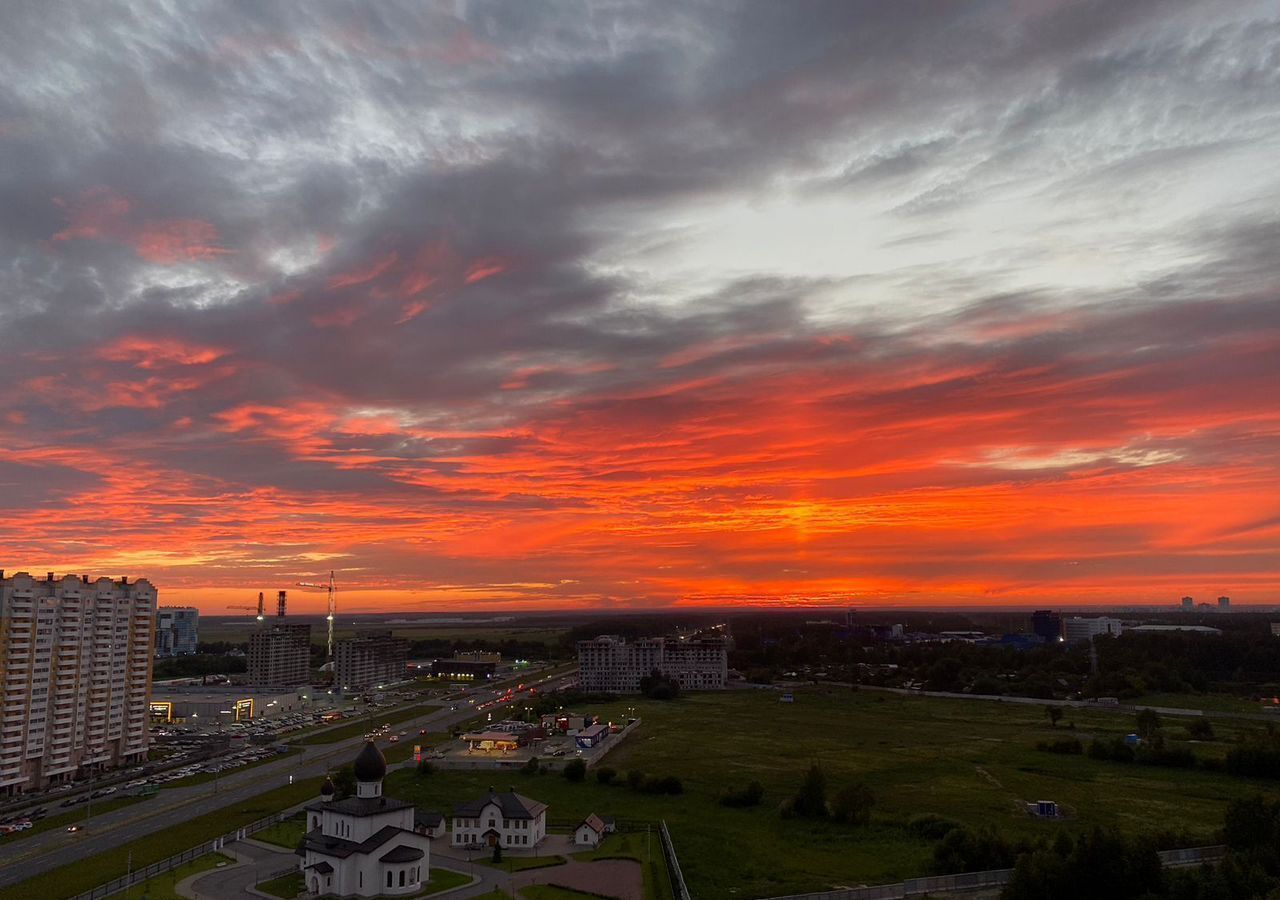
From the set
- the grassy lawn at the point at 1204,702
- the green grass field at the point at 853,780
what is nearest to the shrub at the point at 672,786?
the green grass field at the point at 853,780

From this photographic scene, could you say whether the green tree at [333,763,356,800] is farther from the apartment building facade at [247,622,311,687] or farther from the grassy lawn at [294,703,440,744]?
the apartment building facade at [247,622,311,687]

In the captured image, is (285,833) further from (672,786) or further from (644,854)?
(672,786)

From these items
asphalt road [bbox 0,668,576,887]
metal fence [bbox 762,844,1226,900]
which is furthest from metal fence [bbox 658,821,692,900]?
asphalt road [bbox 0,668,576,887]

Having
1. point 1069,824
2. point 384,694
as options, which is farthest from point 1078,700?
point 384,694

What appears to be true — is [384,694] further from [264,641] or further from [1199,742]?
[1199,742]

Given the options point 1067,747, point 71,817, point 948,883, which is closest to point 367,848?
point 948,883

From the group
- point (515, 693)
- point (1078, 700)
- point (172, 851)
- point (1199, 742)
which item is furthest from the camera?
point (515, 693)
